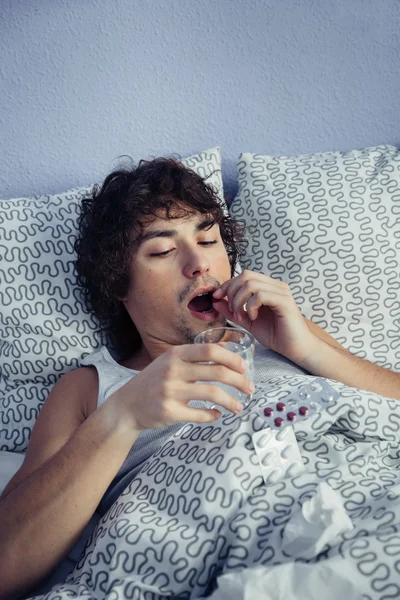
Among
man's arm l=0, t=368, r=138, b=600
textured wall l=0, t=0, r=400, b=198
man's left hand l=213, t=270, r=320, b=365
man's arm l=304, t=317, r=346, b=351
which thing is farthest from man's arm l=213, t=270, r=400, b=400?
textured wall l=0, t=0, r=400, b=198

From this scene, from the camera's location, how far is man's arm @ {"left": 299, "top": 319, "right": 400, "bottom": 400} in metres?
1.37

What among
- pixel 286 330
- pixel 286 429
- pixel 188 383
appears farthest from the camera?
pixel 286 330

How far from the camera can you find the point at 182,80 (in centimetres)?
183

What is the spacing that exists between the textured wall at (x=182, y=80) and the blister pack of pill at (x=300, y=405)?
3.29 ft

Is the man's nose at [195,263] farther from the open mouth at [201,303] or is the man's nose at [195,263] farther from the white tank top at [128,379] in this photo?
the white tank top at [128,379]

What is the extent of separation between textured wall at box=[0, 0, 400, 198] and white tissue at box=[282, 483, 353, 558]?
4.20ft

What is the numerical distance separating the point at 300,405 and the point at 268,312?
35cm

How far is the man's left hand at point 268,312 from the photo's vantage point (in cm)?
127

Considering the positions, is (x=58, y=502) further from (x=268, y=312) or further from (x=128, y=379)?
(x=268, y=312)


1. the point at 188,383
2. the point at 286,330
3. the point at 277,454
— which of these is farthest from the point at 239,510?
the point at 286,330

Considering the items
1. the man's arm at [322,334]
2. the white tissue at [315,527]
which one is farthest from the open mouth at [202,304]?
the white tissue at [315,527]

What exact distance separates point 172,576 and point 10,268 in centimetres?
98

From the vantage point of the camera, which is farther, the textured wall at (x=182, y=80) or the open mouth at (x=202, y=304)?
the textured wall at (x=182, y=80)

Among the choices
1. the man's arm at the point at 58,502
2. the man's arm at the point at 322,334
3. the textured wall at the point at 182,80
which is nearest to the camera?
the man's arm at the point at 58,502
